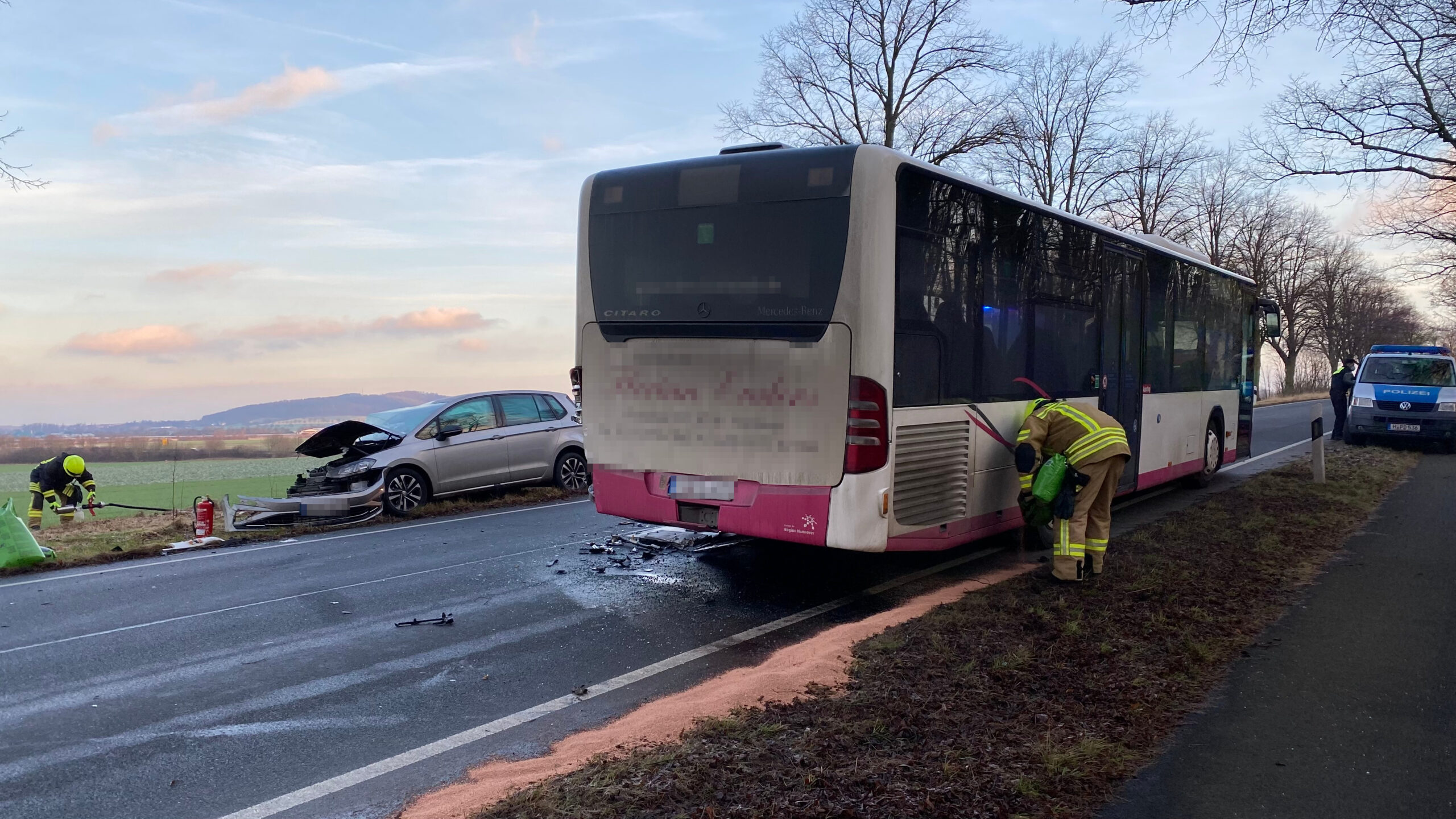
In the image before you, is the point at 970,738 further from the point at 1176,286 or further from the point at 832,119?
the point at 832,119

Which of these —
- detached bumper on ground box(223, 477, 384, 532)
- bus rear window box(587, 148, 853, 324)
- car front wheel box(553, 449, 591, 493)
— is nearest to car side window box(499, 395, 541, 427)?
car front wheel box(553, 449, 591, 493)

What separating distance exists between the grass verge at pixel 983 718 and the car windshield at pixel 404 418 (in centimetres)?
823

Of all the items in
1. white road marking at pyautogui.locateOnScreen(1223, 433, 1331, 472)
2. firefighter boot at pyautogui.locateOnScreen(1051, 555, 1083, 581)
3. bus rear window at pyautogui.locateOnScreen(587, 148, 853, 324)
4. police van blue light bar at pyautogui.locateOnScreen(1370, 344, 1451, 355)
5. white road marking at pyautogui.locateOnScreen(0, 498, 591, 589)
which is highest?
bus rear window at pyautogui.locateOnScreen(587, 148, 853, 324)

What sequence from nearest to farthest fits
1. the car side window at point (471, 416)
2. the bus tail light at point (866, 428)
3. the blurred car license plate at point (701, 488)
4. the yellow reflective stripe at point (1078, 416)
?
the bus tail light at point (866, 428) < the blurred car license plate at point (701, 488) < the yellow reflective stripe at point (1078, 416) < the car side window at point (471, 416)

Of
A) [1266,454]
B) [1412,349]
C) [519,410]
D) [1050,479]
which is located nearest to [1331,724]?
[1050,479]

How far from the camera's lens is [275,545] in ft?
34.0

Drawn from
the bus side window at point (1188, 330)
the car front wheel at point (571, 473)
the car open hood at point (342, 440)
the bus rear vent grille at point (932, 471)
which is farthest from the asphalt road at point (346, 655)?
the bus side window at point (1188, 330)

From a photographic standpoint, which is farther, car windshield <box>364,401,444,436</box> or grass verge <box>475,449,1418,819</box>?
car windshield <box>364,401,444,436</box>

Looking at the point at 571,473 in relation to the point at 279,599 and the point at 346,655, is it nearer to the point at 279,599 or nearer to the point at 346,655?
the point at 279,599

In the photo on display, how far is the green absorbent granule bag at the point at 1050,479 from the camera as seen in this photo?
23.8 ft

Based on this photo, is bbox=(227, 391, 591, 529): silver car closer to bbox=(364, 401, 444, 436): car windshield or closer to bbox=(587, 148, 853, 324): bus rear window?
bbox=(364, 401, 444, 436): car windshield

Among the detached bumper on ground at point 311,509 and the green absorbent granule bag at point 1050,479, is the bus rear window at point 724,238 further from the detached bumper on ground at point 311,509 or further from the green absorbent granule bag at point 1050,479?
the detached bumper on ground at point 311,509

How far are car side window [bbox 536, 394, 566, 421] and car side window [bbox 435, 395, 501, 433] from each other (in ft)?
2.63

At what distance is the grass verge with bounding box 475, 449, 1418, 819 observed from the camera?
138 inches
